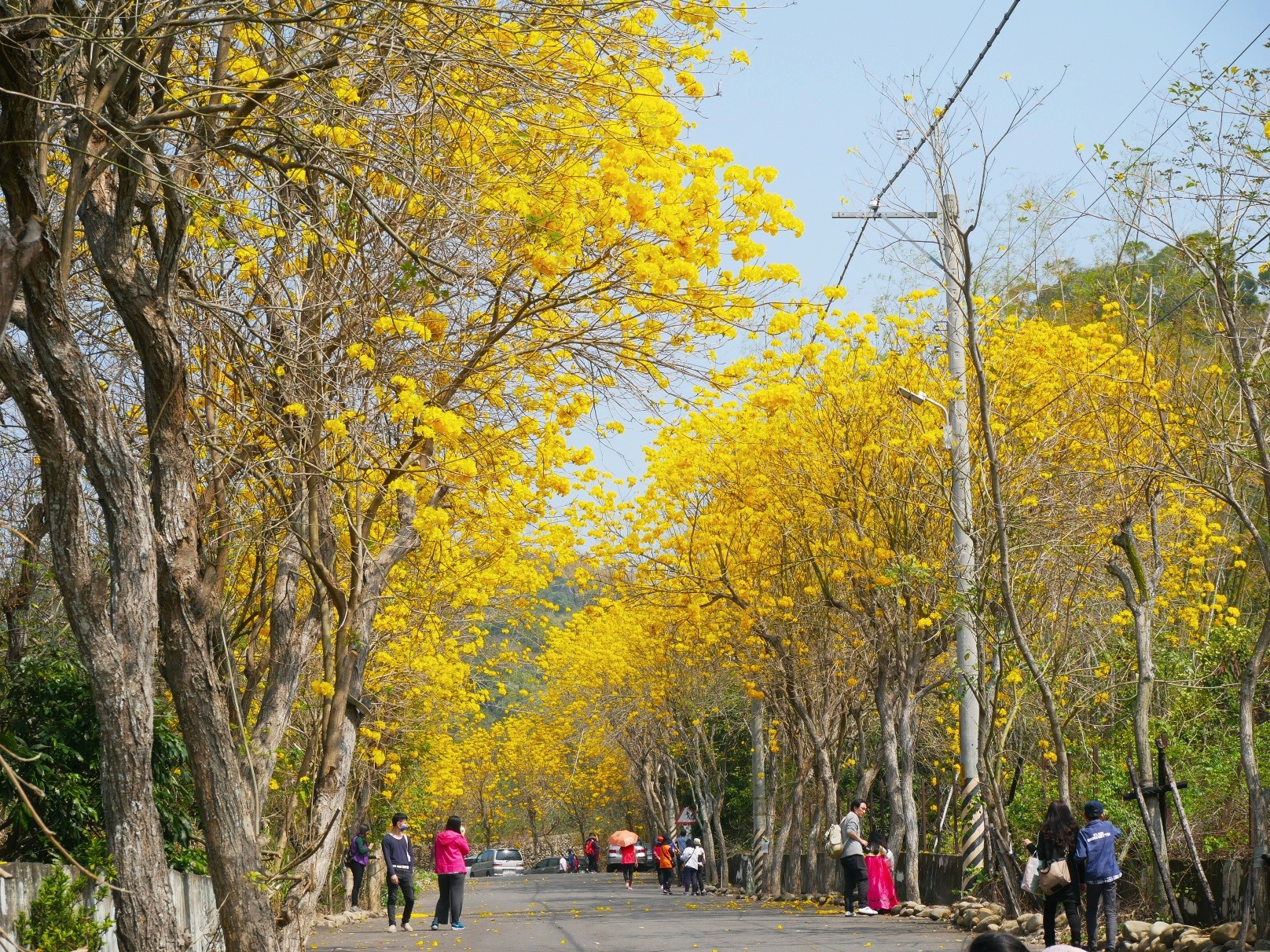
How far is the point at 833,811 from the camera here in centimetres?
2470

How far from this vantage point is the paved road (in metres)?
14.9

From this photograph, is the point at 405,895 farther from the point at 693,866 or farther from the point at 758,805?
the point at 693,866

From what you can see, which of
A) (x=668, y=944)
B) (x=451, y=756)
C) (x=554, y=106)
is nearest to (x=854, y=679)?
(x=668, y=944)

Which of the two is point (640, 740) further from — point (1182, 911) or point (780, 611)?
point (1182, 911)

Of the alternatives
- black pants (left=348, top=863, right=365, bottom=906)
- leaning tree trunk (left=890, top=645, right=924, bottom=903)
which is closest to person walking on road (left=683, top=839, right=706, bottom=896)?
black pants (left=348, top=863, right=365, bottom=906)

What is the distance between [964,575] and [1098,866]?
4.09 metres

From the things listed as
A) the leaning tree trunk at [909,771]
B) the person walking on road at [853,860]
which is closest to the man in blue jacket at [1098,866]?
the person walking on road at [853,860]

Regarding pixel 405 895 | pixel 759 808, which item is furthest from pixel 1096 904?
pixel 759 808

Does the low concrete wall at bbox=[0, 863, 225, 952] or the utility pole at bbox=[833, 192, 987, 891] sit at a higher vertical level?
the utility pole at bbox=[833, 192, 987, 891]

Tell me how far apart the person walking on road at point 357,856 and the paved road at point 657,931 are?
102cm

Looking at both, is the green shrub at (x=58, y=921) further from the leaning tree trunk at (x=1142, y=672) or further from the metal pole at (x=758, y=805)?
the metal pole at (x=758, y=805)

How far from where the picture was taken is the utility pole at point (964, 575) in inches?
623

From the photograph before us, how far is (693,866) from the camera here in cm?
3256

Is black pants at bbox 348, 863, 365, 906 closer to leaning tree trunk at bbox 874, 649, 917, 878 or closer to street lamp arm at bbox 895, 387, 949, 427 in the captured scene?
leaning tree trunk at bbox 874, 649, 917, 878
